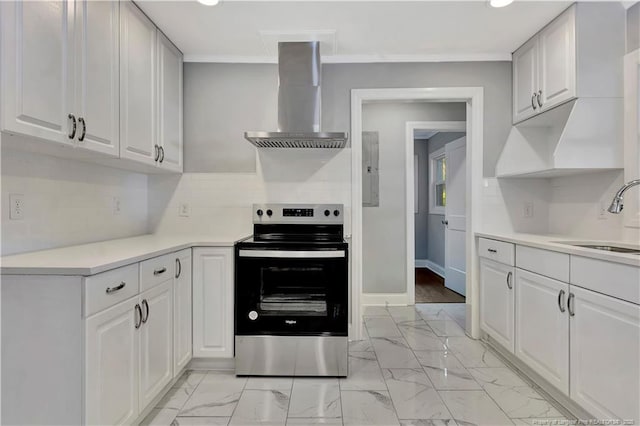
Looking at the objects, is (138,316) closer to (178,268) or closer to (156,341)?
(156,341)

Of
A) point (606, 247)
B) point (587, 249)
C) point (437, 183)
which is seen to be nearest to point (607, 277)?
point (587, 249)

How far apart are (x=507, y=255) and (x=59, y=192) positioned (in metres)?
2.80

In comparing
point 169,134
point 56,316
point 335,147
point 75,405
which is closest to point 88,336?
point 56,316

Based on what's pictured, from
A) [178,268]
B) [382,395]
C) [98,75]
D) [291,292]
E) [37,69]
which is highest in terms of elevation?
[98,75]

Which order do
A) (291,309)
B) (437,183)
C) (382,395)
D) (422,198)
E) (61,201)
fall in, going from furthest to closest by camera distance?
(422,198) → (437,183) → (291,309) → (382,395) → (61,201)

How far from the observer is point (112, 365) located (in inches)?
55.4

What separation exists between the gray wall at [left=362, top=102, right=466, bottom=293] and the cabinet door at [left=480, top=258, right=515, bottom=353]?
1.25 m

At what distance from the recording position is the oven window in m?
2.27

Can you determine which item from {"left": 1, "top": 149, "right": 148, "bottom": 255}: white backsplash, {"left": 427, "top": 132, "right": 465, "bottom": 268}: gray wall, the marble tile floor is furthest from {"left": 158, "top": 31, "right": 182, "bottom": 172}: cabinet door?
{"left": 427, "top": 132, "right": 465, "bottom": 268}: gray wall

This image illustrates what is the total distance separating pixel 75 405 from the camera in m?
1.25

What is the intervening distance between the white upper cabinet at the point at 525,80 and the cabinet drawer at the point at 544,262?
1126 millimetres

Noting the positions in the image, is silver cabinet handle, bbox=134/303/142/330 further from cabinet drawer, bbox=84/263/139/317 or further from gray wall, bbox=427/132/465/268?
gray wall, bbox=427/132/465/268

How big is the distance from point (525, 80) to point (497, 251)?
1362mm

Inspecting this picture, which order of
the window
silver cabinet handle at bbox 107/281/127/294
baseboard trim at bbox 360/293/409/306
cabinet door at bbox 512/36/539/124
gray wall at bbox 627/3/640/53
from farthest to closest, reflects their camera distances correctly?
1. the window
2. baseboard trim at bbox 360/293/409/306
3. cabinet door at bbox 512/36/539/124
4. gray wall at bbox 627/3/640/53
5. silver cabinet handle at bbox 107/281/127/294
